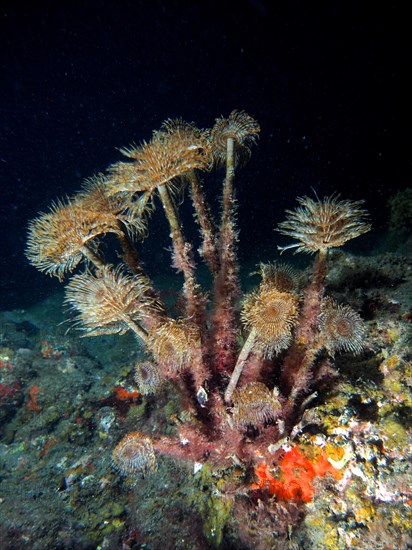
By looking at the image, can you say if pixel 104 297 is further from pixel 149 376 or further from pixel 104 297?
pixel 149 376

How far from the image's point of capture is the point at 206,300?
8.73 ft

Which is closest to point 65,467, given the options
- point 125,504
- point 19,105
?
point 125,504

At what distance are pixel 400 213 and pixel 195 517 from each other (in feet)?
29.8

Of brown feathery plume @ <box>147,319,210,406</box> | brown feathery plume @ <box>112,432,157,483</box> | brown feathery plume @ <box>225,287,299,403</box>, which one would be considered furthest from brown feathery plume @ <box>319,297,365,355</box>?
brown feathery plume @ <box>112,432,157,483</box>

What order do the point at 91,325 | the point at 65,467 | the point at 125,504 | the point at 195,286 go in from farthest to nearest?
the point at 65,467 → the point at 125,504 → the point at 195,286 → the point at 91,325

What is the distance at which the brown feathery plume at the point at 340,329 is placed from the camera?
2.17m

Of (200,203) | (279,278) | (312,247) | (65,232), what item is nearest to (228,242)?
(200,203)

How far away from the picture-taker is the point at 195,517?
2.64 meters

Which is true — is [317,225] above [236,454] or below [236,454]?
above

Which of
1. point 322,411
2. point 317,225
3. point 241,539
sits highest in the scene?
point 317,225

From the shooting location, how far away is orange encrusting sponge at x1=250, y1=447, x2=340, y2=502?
217 cm

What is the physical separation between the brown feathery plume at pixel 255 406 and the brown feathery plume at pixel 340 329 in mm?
596

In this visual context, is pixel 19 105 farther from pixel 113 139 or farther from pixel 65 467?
pixel 65 467

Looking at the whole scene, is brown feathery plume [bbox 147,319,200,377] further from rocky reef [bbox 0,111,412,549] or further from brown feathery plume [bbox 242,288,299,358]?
brown feathery plume [bbox 242,288,299,358]
